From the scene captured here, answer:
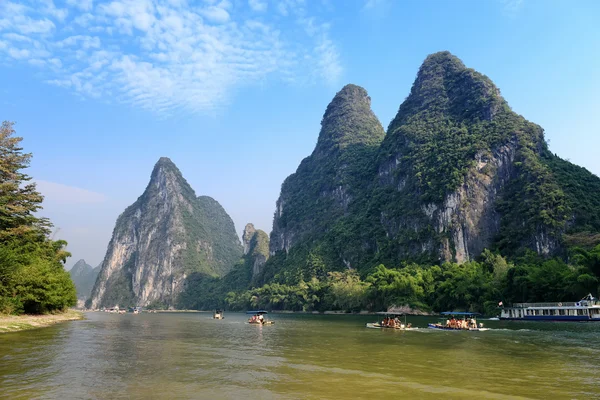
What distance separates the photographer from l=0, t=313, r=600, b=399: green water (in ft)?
49.6

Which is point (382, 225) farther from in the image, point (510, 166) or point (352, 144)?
point (352, 144)

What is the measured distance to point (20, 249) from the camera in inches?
1752

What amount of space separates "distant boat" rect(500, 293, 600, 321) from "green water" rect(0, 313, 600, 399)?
25.9 m

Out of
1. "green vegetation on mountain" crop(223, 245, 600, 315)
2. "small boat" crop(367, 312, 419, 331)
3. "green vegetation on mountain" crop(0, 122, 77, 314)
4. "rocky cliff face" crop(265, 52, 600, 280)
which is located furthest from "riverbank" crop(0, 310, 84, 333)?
"rocky cliff face" crop(265, 52, 600, 280)

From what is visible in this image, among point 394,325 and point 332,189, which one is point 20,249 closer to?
point 394,325

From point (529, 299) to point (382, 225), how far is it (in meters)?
70.0

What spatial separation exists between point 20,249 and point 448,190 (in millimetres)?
91567

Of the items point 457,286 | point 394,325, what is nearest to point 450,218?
point 457,286

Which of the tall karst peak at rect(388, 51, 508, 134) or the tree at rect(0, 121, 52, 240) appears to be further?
the tall karst peak at rect(388, 51, 508, 134)

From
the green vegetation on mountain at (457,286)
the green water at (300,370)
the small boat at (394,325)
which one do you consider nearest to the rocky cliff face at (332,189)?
the green vegetation on mountain at (457,286)

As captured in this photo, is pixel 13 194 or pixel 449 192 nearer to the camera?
pixel 13 194

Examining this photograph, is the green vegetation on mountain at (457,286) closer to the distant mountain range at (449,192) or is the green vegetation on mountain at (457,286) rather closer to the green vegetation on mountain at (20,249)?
the distant mountain range at (449,192)

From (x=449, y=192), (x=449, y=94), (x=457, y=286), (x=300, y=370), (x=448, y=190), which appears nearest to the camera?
(x=300, y=370)

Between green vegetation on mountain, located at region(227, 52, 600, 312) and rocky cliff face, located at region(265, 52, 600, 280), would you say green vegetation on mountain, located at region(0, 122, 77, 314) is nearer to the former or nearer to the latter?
green vegetation on mountain, located at region(227, 52, 600, 312)
